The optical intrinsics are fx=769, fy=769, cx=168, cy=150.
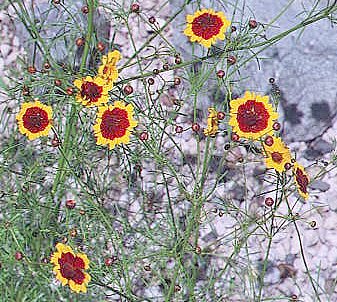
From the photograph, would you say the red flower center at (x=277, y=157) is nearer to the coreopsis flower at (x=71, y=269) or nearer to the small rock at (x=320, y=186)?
the coreopsis flower at (x=71, y=269)

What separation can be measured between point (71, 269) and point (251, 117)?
1.55 ft

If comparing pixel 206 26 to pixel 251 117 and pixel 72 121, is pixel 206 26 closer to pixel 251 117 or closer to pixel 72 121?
pixel 251 117

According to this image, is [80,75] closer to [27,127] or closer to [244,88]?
[27,127]

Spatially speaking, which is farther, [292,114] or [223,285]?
[292,114]

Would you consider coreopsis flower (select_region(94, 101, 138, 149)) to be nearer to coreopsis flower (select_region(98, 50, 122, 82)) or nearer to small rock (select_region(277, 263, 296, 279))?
coreopsis flower (select_region(98, 50, 122, 82))

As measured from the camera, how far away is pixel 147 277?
2.14 metres

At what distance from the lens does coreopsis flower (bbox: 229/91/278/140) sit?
5.06ft

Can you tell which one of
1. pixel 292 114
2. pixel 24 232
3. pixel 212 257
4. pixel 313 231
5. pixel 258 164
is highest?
pixel 292 114

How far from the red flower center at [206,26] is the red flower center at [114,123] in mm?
253

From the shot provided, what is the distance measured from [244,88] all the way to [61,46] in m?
0.59

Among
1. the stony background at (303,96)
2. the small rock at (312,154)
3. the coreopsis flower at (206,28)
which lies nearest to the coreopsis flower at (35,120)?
the coreopsis flower at (206,28)

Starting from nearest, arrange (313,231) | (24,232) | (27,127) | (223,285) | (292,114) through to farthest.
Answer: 1. (27,127)
2. (24,232)
3. (223,285)
4. (313,231)
5. (292,114)

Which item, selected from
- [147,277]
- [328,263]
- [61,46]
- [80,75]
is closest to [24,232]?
[147,277]

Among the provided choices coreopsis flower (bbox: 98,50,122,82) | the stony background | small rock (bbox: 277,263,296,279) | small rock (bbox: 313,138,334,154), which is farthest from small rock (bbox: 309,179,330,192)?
coreopsis flower (bbox: 98,50,122,82)
